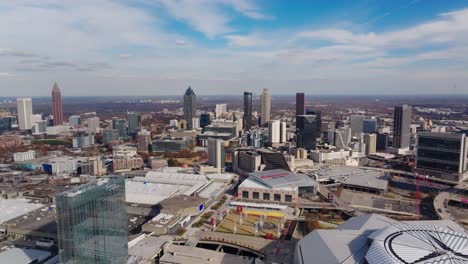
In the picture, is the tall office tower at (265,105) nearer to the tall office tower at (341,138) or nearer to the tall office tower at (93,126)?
the tall office tower at (341,138)

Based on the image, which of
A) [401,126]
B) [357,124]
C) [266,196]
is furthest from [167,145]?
→ [401,126]

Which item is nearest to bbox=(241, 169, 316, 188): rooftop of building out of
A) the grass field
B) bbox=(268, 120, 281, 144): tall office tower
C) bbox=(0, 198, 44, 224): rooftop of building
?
the grass field

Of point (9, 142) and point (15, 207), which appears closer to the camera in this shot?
point (15, 207)

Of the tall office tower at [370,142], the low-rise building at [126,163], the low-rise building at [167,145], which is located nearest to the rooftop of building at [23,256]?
the low-rise building at [126,163]

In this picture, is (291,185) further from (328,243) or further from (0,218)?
(0,218)

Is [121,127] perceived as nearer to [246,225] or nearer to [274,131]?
[274,131]

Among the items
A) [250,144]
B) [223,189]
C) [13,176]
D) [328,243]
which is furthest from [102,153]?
[328,243]
